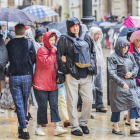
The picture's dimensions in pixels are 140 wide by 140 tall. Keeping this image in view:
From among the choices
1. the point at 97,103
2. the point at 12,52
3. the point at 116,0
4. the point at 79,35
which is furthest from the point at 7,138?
the point at 116,0

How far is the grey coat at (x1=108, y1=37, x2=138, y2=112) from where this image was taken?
28.5 feet

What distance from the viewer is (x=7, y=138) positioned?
8.59m

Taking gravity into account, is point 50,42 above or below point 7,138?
above

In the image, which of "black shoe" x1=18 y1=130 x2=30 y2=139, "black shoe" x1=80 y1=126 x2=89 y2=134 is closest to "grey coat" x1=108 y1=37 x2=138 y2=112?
"black shoe" x1=80 y1=126 x2=89 y2=134

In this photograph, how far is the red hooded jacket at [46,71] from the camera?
8.58 m

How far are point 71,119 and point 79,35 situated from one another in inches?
56.7

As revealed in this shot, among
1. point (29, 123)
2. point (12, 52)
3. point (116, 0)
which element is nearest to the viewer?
point (12, 52)

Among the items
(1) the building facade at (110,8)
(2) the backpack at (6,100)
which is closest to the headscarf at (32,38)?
(2) the backpack at (6,100)

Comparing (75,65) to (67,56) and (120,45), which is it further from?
(120,45)

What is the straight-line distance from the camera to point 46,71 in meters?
8.62

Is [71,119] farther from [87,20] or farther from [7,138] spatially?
[87,20]

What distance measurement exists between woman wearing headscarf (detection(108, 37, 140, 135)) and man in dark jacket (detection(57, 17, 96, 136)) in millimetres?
389

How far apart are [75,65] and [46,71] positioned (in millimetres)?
500

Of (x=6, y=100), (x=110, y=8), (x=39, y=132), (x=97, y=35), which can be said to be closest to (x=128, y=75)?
(x=39, y=132)
